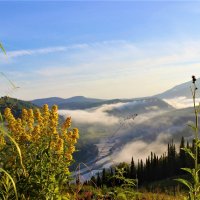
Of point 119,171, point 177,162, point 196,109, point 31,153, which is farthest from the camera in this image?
point 177,162

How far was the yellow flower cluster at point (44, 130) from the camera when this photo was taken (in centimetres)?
764

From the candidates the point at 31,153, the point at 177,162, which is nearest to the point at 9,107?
the point at 31,153

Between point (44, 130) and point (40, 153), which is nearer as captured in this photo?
point (40, 153)

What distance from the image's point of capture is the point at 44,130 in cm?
788

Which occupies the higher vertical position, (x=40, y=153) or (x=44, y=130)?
(x=44, y=130)

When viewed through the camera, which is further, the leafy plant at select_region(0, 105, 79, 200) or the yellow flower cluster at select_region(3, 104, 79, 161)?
the yellow flower cluster at select_region(3, 104, 79, 161)

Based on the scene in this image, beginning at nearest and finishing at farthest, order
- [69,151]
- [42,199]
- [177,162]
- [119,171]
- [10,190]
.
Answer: [10,190] < [42,199] < [69,151] < [119,171] < [177,162]

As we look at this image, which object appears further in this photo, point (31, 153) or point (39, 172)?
point (31, 153)

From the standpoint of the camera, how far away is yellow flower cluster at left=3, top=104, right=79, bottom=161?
7.64 metres

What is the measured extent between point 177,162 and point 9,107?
167 meters

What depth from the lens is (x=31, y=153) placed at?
7.32 m

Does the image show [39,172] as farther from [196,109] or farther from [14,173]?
[196,109]

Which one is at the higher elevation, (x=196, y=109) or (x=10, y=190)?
(x=196, y=109)

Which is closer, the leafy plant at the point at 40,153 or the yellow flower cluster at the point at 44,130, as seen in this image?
the leafy plant at the point at 40,153
